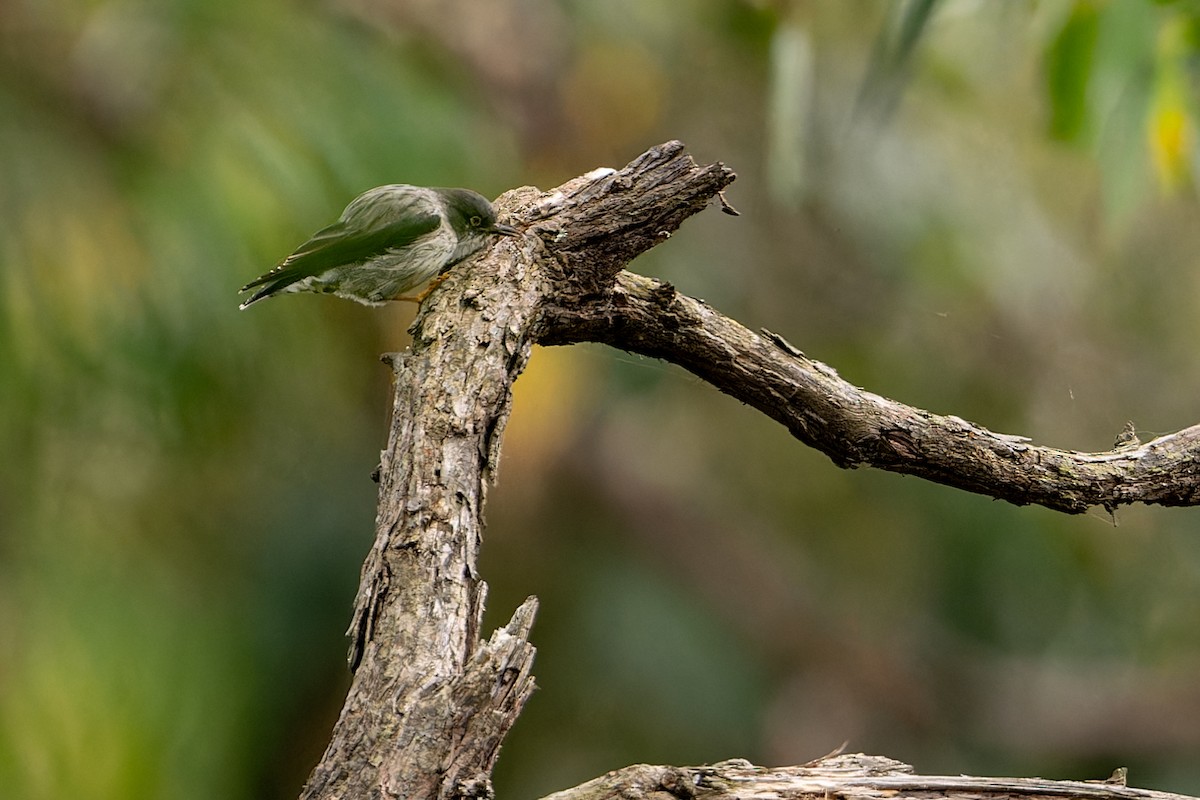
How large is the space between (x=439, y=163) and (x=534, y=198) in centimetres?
472

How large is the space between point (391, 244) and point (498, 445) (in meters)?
0.53

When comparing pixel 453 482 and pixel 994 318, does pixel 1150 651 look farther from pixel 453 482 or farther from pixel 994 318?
pixel 453 482

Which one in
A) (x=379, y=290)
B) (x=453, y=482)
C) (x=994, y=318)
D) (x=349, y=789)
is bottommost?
(x=349, y=789)

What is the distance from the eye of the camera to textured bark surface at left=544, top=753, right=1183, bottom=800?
195 cm

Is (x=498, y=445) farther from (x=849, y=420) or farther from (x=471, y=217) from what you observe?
(x=849, y=420)

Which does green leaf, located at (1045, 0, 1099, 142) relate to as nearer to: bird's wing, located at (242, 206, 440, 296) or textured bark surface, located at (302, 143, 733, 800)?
textured bark surface, located at (302, 143, 733, 800)

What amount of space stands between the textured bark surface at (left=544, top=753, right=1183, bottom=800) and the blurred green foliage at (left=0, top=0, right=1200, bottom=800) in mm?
2029

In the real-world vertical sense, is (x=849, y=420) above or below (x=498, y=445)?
A: above

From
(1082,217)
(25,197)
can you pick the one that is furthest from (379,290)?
(1082,217)

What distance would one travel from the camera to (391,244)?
98.7 inches

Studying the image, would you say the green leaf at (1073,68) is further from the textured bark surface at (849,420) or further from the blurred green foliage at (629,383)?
the textured bark surface at (849,420)

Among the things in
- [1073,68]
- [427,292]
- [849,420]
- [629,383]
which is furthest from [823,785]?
[629,383]

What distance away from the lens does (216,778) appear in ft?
24.8

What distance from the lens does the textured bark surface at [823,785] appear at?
1.95 m
